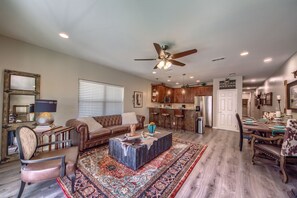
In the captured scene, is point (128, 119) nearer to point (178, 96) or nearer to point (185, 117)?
point (185, 117)

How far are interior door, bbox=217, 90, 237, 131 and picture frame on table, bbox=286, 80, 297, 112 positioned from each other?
2.53 metres

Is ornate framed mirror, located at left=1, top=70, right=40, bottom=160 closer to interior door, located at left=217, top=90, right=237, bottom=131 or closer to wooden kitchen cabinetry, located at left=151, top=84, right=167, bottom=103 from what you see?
wooden kitchen cabinetry, located at left=151, top=84, right=167, bottom=103

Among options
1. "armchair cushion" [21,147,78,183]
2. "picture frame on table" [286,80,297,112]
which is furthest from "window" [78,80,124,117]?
"picture frame on table" [286,80,297,112]

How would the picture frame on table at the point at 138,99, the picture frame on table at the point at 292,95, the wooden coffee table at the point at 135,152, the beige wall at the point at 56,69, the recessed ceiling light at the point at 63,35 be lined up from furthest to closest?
the picture frame on table at the point at 138,99 → the picture frame on table at the point at 292,95 → the beige wall at the point at 56,69 → the recessed ceiling light at the point at 63,35 → the wooden coffee table at the point at 135,152

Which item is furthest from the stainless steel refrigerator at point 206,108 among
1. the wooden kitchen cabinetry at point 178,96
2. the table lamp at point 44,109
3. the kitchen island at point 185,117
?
the table lamp at point 44,109

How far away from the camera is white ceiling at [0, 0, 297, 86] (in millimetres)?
1670

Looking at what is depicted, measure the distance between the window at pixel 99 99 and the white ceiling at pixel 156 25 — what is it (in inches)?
57.8

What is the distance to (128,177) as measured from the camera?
2.10 meters

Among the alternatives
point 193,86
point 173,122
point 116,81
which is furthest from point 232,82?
point 116,81

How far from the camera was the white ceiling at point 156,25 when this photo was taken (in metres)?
1.67

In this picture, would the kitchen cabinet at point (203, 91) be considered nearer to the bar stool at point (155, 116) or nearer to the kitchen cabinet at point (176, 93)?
the kitchen cabinet at point (176, 93)

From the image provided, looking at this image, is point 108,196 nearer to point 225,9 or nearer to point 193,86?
point 225,9

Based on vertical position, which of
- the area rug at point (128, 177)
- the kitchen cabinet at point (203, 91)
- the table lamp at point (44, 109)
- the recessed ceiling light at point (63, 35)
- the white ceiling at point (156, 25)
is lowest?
the area rug at point (128, 177)

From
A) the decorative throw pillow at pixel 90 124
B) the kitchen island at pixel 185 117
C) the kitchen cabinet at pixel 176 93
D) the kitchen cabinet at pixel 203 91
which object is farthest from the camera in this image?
the kitchen cabinet at pixel 176 93
